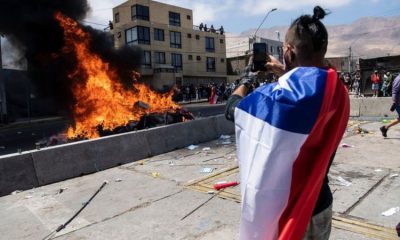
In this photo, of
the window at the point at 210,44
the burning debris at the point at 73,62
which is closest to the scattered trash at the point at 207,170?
the burning debris at the point at 73,62

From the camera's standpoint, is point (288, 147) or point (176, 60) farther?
point (176, 60)

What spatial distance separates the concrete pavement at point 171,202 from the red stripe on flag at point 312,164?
7.86 ft

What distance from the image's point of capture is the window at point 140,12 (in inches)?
1769

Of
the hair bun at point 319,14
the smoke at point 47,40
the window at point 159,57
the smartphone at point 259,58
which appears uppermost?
the window at point 159,57

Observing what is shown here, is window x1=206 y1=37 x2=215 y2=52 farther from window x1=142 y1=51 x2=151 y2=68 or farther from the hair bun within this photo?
the hair bun

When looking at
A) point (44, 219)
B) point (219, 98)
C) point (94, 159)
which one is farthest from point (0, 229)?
point (219, 98)

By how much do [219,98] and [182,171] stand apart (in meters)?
27.8

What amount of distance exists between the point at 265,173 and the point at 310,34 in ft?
2.35

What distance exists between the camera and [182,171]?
689 cm

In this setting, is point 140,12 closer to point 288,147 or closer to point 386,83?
point 386,83

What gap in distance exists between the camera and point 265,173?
1683mm

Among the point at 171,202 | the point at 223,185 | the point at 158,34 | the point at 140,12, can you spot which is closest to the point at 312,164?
the point at 171,202

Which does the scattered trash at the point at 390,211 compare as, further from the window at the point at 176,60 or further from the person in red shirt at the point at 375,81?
the window at the point at 176,60

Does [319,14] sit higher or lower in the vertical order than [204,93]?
higher
